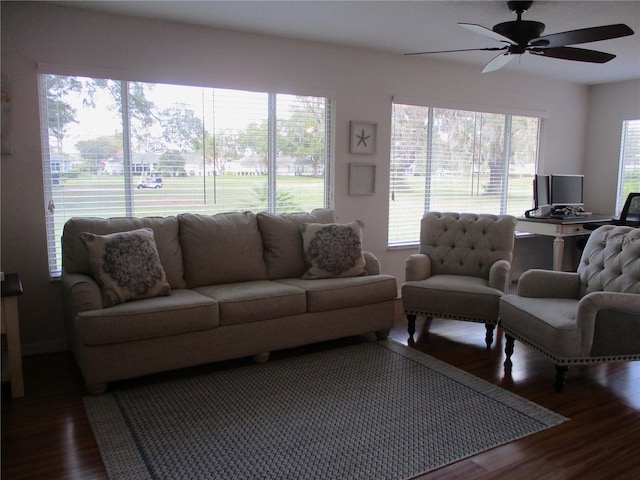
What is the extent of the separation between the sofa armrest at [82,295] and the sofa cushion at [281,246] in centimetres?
128

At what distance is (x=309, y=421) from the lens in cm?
253

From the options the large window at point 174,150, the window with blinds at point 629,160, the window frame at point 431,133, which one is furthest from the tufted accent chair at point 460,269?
the window with blinds at point 629,160

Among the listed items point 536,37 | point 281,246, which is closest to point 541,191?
point 536,37

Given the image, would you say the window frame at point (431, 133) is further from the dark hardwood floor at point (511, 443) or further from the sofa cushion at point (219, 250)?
the sofa cushion at point (219, 250)

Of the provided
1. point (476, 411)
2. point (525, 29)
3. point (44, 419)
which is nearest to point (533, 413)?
point (476, 411)

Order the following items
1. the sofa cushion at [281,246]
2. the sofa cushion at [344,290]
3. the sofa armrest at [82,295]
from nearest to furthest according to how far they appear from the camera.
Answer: the sofa armrest at [82,295] → the sofa cushion at [344,290] → the sofa cushion at [281,246]

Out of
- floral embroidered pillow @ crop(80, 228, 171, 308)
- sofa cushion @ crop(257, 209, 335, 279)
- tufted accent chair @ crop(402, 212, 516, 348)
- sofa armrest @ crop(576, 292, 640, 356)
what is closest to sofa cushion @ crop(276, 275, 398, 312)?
sofa cushion @ crop(257, 209, 335, 279)

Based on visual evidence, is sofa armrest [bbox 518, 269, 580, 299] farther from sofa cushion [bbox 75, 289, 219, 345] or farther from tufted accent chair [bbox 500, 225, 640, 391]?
sofa cushion [bbox 75, 289, 219, 345]

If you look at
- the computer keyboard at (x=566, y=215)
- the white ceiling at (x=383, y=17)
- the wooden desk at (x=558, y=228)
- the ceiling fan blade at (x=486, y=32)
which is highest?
the white ceiling at (x=383, y=17)

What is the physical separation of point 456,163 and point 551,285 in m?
2.24

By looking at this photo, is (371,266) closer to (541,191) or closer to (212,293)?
(212,293)

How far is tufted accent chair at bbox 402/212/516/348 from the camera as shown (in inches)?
141

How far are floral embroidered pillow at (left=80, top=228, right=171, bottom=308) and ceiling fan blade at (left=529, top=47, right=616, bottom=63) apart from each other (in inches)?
111

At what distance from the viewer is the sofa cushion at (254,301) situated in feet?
10.1
